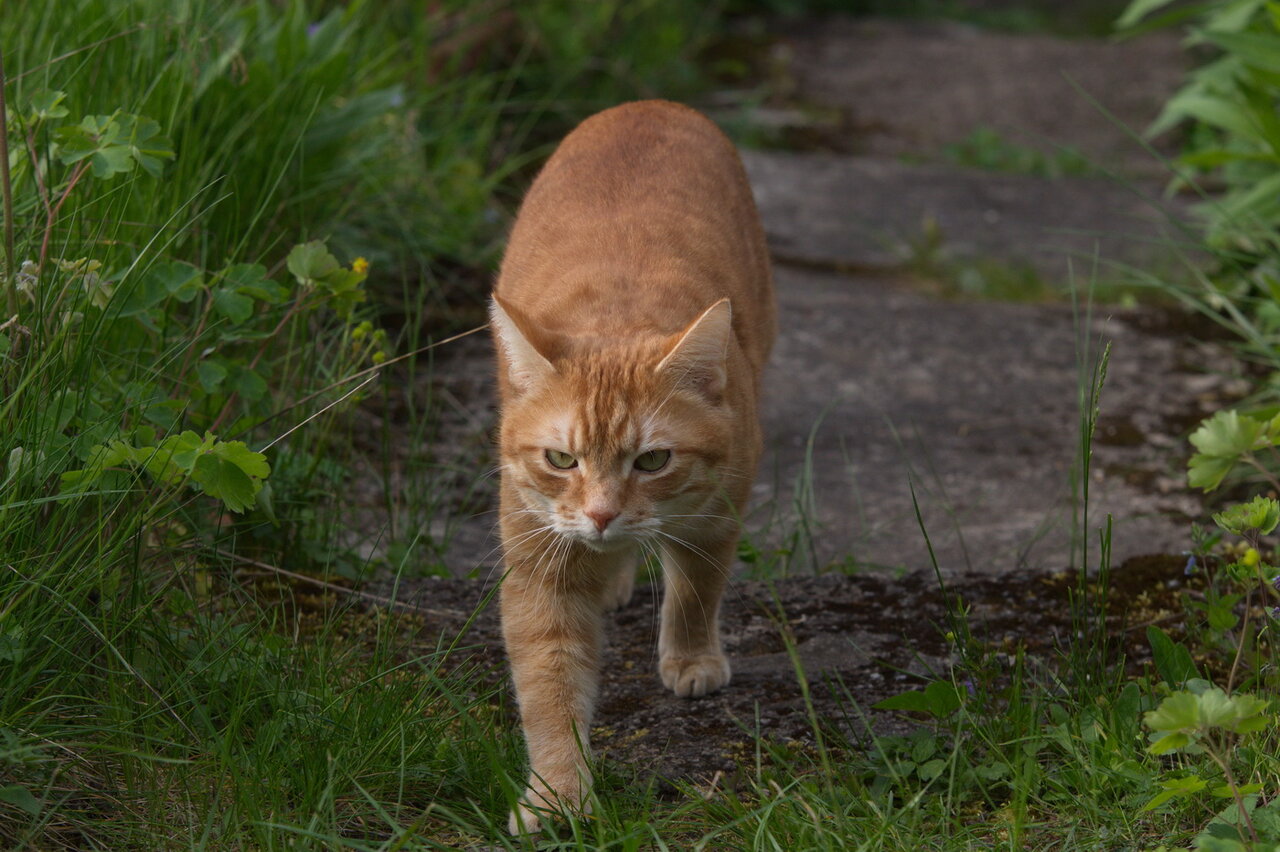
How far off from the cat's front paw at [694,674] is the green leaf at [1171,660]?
886mm

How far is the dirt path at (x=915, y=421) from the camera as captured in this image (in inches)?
118

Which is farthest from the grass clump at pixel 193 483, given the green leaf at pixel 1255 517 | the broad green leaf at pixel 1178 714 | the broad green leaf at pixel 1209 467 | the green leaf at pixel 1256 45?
the green leaf at pixel 1256 45

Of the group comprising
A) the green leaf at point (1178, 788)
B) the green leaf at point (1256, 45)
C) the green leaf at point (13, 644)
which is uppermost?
the green leaf at point (1256, 45)

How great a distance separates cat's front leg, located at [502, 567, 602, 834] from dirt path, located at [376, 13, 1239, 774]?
0.13 metres

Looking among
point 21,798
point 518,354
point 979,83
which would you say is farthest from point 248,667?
point 979,83

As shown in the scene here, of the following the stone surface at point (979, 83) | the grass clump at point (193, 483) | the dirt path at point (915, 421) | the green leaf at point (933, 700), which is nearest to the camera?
the grass clump at point (193, 483)

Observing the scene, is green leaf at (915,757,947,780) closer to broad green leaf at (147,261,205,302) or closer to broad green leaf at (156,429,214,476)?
broad green leaf at (156,429,214,476)

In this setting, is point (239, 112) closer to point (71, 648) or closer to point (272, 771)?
point (71, 648)

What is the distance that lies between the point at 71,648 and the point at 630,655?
132 cm

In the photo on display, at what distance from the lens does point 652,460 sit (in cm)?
269

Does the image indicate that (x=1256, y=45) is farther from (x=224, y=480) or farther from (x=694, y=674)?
(x=224, y=480)

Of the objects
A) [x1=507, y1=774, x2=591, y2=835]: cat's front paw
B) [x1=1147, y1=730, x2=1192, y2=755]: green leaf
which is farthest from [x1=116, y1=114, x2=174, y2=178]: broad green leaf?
[x1=1147, y1=730, x2=1192, y2=755]: green leaf

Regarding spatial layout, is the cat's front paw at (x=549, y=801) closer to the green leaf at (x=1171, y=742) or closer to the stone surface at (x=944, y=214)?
the green leaf at (x=1171, y=742)

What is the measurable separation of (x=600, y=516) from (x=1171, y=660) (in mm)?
1073
